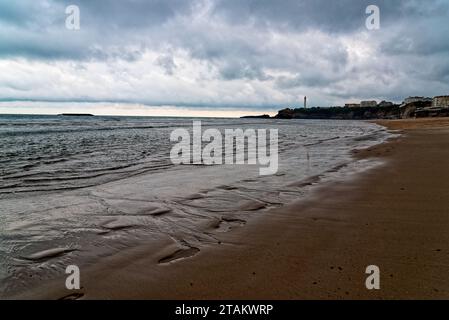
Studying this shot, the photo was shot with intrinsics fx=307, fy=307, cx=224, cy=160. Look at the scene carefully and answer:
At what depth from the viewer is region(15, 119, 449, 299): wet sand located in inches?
119

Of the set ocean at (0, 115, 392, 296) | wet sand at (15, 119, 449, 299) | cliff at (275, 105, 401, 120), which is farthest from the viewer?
cliff at (275, 105, 401, 120)

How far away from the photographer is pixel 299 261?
3.62 meters

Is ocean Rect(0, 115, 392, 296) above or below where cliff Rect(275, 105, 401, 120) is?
below

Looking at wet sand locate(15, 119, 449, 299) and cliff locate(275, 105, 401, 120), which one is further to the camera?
cliff locate(275, 105, 401, 120)

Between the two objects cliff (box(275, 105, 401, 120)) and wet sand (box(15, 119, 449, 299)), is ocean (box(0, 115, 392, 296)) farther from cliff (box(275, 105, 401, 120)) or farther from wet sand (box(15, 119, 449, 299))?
cliff (box(275, 105, 401, 120))

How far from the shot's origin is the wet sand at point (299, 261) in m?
3.02
